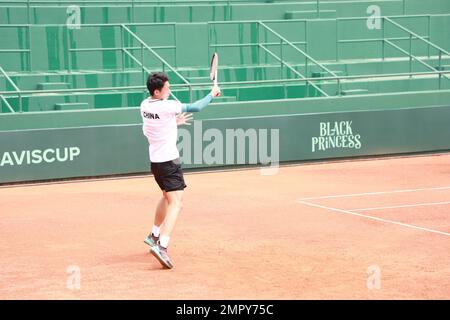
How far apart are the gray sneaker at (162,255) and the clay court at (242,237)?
11 cm

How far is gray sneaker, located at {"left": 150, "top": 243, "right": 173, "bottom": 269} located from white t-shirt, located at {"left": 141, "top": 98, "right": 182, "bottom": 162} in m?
1.10

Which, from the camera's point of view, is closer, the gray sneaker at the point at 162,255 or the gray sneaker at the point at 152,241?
the gray sneaker at the point at 162,255

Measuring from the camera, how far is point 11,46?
77.6 feet

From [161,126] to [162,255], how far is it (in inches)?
61.1

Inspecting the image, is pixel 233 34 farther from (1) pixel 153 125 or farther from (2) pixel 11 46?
(1) pixel 153 125

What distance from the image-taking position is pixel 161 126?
38.5 feet

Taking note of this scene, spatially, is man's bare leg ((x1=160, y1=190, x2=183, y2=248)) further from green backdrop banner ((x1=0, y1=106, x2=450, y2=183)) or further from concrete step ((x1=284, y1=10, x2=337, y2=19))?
concrete step ((x1=284, y1=10, x2=337, y2=19))

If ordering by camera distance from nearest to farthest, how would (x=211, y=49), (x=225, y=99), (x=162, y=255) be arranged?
(x=162, y=255)
(x=225, y=99)
(x=211, y=49)

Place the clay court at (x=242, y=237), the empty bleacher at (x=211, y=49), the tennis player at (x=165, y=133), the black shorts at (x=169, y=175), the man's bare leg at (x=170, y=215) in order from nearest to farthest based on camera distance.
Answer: the clay court at (x=242, y=237), the man's bare leg at (x=170, y=215), the tennis player at (x=165, y=133), the black shorts at (x=169, y=175), the empty bleacher at (x=211, y=49)

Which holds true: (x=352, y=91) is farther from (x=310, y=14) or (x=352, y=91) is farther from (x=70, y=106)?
(x=70, y=106)

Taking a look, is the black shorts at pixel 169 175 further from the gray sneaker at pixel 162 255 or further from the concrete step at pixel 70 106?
the concrete step at pixel 70 106

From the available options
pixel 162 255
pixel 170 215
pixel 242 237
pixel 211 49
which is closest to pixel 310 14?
pixel 211 49

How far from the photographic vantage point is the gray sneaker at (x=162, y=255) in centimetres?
1134

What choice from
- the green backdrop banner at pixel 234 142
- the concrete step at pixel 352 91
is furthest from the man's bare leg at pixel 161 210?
the concrete step at pixel 352 91
